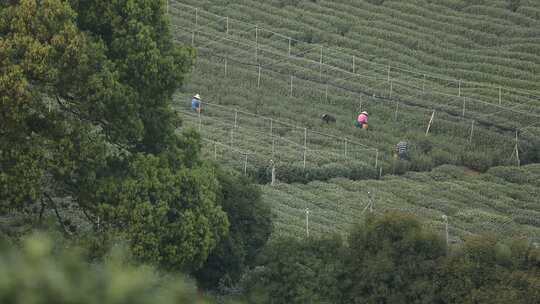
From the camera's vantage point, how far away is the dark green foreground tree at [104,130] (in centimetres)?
1619

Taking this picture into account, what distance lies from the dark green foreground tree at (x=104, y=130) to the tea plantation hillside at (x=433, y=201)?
14.0 ft

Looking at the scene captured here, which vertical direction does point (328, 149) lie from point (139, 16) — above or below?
below

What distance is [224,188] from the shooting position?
20156mm

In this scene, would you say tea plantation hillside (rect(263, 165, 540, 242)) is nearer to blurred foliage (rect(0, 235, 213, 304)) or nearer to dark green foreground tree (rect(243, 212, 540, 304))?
dark green foreground tree (rect(243, 212, 540, 304))

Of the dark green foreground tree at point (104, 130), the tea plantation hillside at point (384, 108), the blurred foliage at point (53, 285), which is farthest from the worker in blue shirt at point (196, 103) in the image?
the blurred foliage at point (53, 285)

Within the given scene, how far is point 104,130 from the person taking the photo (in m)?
18.0

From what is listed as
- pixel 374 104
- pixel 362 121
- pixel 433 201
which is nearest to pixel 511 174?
pixel 362 121

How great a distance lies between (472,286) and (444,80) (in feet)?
70.9

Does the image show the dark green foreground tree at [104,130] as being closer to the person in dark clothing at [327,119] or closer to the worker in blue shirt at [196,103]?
the worker in blue shirt at [196,103]

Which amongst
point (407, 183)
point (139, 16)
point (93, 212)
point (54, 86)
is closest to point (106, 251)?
point (93, 212)

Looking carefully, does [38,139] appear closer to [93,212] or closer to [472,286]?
[93,212]

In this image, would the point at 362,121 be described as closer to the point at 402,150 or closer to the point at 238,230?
the point at 402,150

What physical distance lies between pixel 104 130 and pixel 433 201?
471 inches

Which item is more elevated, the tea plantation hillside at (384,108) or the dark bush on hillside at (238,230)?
the dark bush on hillside at (238,230)
